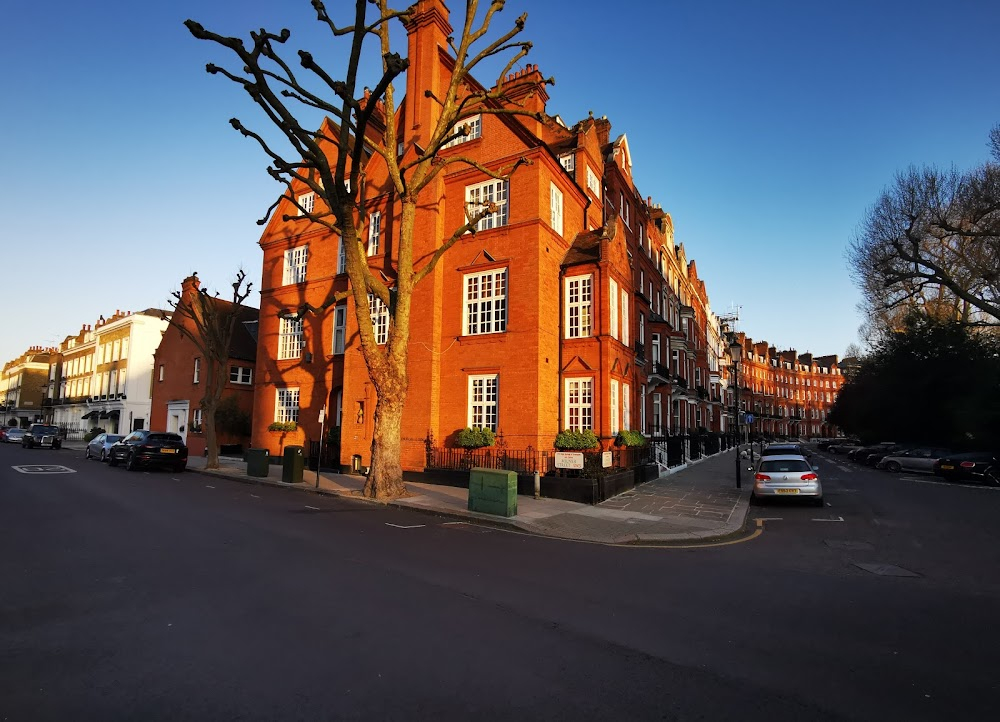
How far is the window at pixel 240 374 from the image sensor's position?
3403 centimetres

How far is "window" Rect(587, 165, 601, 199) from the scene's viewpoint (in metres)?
24.8

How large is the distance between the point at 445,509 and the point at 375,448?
3402mm

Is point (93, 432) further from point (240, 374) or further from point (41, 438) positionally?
point (240, 374)

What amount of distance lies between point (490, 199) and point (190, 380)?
25860 mm

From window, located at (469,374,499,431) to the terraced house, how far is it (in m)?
0.04

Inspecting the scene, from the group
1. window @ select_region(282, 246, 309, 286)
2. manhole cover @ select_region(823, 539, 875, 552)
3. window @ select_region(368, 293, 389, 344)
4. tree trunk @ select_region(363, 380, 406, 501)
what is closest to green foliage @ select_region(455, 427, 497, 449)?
tree trunk @ select_region(363, 380, 406, 501)

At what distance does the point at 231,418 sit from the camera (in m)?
31.5

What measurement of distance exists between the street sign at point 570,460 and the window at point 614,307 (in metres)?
6.94

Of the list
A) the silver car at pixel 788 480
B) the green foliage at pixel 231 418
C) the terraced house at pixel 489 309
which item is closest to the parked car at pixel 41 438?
the green foliage at pixel 231 418

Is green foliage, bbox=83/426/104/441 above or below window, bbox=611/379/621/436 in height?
below

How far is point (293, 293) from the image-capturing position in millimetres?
27031

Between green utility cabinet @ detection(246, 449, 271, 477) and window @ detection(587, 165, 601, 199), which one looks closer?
green utility cabinet @ detection(246, 449, 271, 477)

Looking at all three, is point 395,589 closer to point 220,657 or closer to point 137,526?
point 220,657

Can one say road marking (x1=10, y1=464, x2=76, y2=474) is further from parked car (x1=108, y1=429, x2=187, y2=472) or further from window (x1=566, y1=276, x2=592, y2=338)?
window (x1=566, y1=276, x2=592, y2=338)
